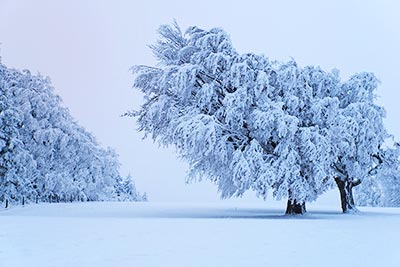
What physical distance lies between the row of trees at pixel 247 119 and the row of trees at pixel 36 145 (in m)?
8.83

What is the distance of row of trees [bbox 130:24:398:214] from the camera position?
19.0m

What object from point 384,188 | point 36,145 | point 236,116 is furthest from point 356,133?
point 384,188

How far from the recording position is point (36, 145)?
30.4 m

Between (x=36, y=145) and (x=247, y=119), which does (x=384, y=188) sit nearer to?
(x=247, y=119)

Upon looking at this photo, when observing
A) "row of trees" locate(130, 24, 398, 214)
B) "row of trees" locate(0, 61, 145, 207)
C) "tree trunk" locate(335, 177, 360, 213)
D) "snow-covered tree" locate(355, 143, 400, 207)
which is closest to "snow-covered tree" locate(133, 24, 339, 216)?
"row of trees" locate(130, 24, 398, 214)

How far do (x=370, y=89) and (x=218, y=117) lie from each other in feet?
29.2

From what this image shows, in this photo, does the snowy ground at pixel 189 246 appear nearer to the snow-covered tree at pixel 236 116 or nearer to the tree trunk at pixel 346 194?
the snow-covered tree at pixel 236 116

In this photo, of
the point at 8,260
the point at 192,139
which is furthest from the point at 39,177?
the point at 8,260

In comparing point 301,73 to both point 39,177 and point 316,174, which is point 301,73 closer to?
point 316,174

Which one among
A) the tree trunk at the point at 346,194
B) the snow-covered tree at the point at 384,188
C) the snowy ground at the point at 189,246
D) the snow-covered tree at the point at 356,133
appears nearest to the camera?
the snowy ground at the point at 189,246

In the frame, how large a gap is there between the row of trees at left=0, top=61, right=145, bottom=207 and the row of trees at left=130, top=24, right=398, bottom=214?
8.83m

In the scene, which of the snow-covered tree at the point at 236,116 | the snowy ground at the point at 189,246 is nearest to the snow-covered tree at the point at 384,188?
the snow-covered tree at the point at 236,116

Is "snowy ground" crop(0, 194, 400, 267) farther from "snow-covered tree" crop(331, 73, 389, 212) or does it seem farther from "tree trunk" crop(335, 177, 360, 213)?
"tree trunk" crop(335, 177, 360, 213)

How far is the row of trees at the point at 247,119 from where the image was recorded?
19016 millimetres
